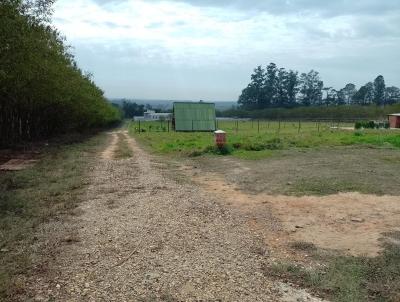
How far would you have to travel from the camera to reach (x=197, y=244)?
7742mm

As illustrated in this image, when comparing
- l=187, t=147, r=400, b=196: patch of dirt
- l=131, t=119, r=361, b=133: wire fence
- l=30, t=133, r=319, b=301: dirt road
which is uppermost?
l=30, t=133, r=319, b=301: dirt road

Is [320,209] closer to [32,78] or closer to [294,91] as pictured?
[32,78]

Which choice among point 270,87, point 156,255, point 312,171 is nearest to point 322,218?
point 156,255

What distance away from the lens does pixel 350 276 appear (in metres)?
6.33

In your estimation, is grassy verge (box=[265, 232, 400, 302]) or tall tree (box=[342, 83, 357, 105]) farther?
tall tree (box=[342, 83, 357, 105])

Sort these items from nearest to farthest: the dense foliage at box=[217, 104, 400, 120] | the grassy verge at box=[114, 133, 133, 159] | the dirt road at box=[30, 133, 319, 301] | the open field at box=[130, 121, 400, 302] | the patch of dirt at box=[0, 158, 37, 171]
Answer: the dirt road at box=[30, 133, 319, 301], the open field at box=[130, 121, 400, 302], the patch of dirt at box=[0, 158, 37, 171], the grassy verge at box=[114, 133, 133, 159], the dense foliage at box=[217, 104, 400, 120]

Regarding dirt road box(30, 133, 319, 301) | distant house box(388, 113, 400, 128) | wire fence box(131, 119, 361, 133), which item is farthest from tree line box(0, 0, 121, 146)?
distant house box(388, 113, 400, 128)

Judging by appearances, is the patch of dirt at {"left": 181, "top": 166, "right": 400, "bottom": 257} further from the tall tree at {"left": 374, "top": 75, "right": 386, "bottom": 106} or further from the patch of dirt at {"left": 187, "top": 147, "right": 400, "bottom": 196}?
the tall tree at {"left": 374, "top": 75, "right": 386, "bottom": 106}

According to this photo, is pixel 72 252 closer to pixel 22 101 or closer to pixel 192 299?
pixel 192 299

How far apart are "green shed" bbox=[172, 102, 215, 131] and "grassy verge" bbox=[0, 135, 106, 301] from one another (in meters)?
41.6

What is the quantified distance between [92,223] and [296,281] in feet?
14.3

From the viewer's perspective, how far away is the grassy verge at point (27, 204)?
253 inches

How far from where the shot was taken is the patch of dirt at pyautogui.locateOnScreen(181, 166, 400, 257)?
800 cm

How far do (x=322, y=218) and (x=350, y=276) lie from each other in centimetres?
347
